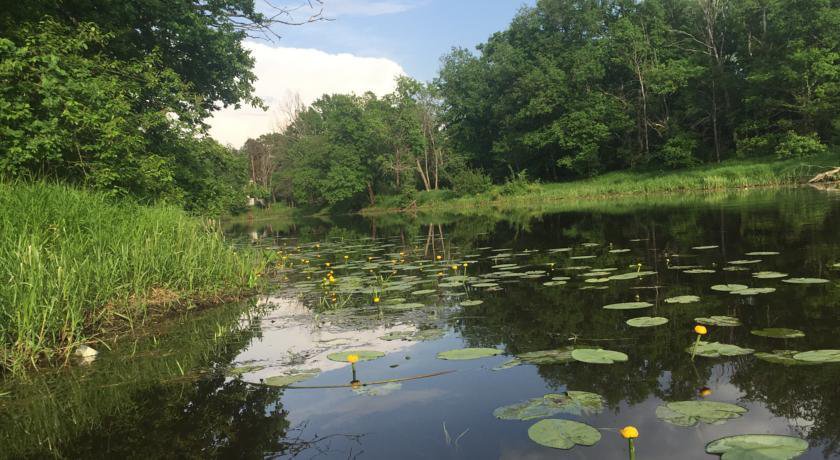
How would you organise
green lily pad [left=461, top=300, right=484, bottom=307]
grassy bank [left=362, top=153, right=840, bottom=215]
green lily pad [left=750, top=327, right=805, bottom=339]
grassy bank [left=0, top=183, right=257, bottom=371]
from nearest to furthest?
green lily pad [left=750, top=327, right=805, bottom=339], grassy bank [left=0, top=183, right=257, bottom=371], green lily pad [left=461, top=300, right=484, bottom=307], grassy bank [left=362, top=153, right=840, bottom=215]

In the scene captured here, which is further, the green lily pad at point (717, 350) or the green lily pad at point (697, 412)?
the green lily pad at point (717, 350)

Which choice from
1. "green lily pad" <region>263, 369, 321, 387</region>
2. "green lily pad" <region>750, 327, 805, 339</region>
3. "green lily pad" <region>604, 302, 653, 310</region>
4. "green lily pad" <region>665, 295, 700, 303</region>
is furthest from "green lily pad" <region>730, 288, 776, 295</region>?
"green lily pad" <region>263, 369, 321, 387</region>

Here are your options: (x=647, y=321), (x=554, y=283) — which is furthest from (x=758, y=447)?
(x=554, y=283)

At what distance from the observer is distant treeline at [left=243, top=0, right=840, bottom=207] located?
27391 mm

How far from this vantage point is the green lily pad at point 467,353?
12.1ft

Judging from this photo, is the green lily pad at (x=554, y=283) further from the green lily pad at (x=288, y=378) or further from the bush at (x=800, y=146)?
the bush at (x=800, y=146)

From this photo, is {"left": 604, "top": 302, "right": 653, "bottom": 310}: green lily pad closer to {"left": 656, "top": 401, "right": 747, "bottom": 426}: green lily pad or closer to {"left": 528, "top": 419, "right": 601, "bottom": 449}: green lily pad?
{"left": 656, "top": 401, "right": 747, "bottom": 426}: green lily pad

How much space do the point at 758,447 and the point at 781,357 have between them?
4.00 ft

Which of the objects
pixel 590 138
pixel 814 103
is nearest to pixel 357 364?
pixel 814 103

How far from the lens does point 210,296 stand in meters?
6.55

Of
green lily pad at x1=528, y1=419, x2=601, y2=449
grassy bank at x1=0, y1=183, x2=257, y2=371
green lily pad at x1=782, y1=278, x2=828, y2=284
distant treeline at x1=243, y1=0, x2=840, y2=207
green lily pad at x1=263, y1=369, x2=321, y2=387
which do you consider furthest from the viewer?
distant treeline at x1=243, y1=0, x2=840, y2=207

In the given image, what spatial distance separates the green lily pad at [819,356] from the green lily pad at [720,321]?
738 mm

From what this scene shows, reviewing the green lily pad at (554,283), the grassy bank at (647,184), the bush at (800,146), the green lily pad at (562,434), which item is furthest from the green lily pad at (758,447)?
the bush at (800,146)

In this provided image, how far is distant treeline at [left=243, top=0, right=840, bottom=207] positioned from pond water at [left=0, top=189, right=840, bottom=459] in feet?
87.0
